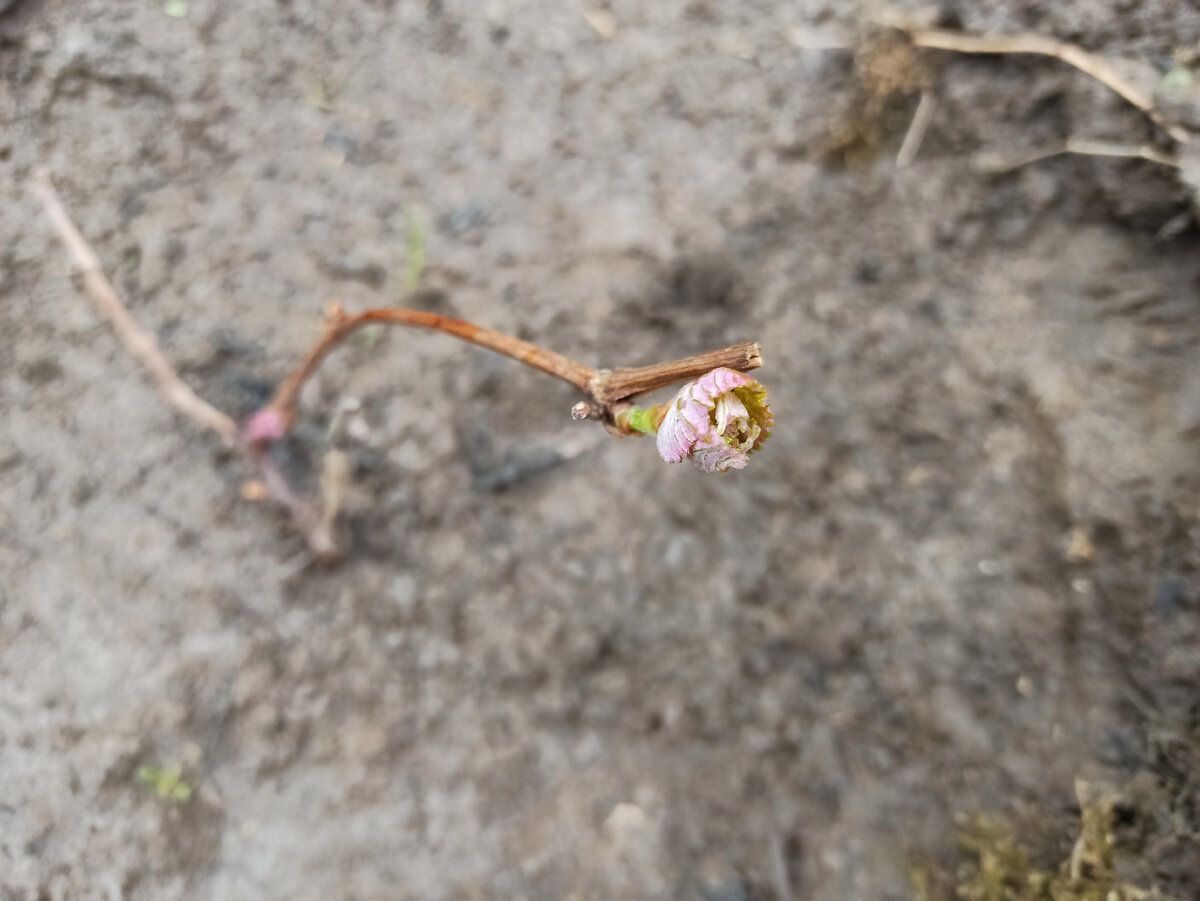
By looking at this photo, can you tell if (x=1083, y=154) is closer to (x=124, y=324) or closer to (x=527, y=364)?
(x=527, y=364)

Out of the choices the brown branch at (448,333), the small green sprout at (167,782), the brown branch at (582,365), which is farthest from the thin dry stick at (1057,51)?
the small green sprout at (167,782)

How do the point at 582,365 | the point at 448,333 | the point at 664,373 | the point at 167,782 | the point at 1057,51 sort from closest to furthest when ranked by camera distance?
the point at 664,373 < the point at 582,365 < the point at 448,333 < the point at 167,782 < the point at 1057,51

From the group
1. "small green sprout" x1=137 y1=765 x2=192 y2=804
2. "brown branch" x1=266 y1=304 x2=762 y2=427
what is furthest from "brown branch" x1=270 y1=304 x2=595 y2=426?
"small green sprout" x1=137 y1=765 x2=192 y2=804

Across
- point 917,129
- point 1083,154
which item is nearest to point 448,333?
point 917,129

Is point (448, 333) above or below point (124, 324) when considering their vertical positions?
above

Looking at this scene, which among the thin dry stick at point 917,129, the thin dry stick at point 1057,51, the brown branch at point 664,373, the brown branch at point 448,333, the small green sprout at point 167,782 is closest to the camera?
the brown branch at point 664,373

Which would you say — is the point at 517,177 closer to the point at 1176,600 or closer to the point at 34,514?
the point at 34,514

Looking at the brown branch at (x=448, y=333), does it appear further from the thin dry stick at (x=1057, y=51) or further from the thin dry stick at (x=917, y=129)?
the thin dry stick at (x=1057, y=51)
